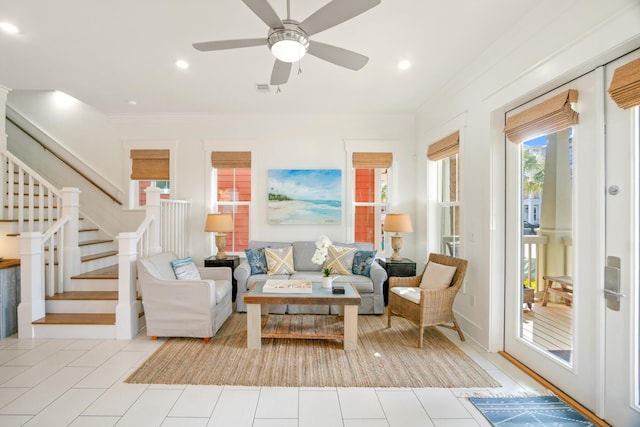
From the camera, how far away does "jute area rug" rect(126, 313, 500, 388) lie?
8.16 feet

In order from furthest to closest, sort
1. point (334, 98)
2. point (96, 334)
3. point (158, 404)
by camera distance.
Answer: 1. point (334, 98)
2. point (96, 334)
3. point (158, 404)

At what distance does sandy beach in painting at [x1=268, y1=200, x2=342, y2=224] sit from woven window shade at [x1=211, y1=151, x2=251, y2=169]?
2.61ft

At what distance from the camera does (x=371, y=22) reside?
2527 mm

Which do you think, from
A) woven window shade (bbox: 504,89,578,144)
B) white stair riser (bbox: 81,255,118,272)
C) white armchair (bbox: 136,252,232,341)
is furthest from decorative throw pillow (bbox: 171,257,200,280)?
woven window shade (bbox: 504,89,578,144)

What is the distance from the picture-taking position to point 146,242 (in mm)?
3758

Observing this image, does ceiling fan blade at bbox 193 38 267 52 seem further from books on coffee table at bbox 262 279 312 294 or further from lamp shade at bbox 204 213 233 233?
lamp shade at bbox 204 213 233 233

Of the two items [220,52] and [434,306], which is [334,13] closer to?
[220,52]

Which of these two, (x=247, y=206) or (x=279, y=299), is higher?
(x=247, y=206)

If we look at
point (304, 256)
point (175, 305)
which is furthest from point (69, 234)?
point (304, 256)

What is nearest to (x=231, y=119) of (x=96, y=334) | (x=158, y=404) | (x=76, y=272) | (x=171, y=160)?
(x=171, y=160)

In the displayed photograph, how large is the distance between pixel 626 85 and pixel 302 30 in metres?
1.90

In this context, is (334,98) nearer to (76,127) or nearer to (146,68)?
(146,68)

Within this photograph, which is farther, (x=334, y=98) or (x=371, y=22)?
(x=334, y=98)

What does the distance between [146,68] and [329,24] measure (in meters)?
2.47
